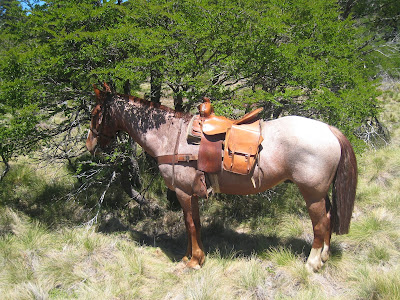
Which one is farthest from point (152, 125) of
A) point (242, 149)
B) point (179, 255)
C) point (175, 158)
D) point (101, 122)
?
point (179, 255)

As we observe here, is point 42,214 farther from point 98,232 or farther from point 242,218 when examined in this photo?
point 242,218

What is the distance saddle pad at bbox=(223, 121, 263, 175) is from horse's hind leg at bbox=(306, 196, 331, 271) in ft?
3.05

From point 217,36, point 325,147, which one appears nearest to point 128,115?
point 217,36

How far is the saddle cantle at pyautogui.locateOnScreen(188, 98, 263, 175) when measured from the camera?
3484mm

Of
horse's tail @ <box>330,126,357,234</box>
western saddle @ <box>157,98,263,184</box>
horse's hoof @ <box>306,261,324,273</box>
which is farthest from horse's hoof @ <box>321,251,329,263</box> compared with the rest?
western saddle @ <box>157,98,263,184</box>

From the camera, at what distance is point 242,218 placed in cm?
554

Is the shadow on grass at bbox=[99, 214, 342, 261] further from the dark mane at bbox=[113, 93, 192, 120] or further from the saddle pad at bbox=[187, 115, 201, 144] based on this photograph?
the dark mane at bbox=[113, 93, 192, 120]

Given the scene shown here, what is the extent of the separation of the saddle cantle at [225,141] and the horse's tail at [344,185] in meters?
1.01

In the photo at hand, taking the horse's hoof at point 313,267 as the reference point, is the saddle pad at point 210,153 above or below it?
above

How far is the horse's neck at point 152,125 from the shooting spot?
3.93 meters

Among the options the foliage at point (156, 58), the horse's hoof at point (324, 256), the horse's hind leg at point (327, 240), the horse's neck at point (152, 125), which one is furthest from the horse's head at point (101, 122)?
the horse's hoof at point (324, 256)

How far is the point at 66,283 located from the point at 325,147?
3.49 meters

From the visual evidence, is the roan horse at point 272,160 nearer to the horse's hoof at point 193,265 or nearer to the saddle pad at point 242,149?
the horse's hoof at point 193,265

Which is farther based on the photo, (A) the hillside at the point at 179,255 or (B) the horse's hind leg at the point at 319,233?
(B) the horse's hind leg at the point at 319,233
